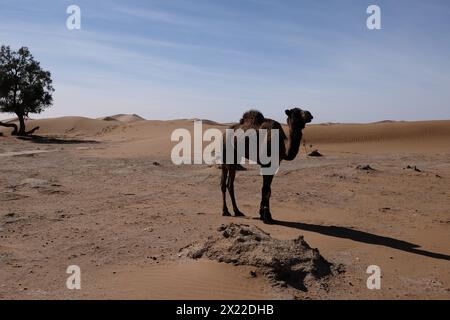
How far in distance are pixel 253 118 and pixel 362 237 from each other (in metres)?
3.35

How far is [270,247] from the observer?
6250 mm

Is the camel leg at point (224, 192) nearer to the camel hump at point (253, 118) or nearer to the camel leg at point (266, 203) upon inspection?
the camel leg at point (266, 203)

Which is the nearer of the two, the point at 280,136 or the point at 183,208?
the point at 280,136

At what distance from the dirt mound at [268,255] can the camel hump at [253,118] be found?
3.40 meters

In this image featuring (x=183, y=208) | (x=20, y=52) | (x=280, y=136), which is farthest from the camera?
(x=20, y=52)

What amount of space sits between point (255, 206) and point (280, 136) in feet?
7.63

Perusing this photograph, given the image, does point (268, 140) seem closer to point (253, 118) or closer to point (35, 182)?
point (253, 118)

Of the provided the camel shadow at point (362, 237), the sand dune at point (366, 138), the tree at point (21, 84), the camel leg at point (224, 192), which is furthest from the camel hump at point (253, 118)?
the tree at point (21, 84)
